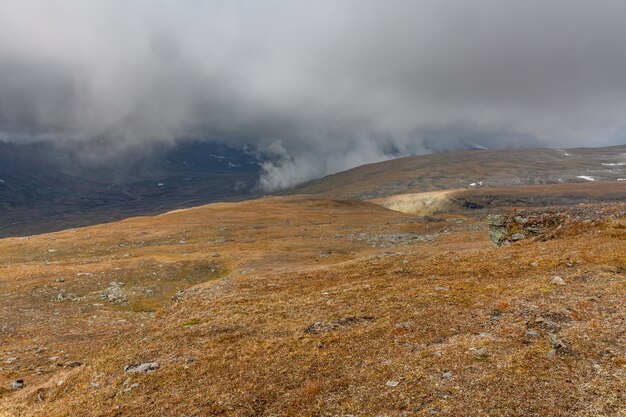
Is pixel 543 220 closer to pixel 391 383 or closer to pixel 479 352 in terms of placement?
pixel 479 352

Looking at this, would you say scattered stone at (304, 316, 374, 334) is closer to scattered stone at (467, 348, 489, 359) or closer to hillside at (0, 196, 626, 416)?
hillside at (0, 196, 626, 416)

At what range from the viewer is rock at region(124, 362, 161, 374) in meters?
16.2

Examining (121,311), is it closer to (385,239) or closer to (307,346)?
(307,346)

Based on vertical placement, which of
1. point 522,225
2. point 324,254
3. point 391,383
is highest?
point 522,225

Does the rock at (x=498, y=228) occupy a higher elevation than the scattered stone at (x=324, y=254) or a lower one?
higher

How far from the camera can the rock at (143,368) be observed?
16156 millimetres

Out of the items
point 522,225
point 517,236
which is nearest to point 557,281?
point 517,236

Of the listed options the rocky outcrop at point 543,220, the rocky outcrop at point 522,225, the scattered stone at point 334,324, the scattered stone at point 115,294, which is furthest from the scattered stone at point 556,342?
the scattered stone at point 115,294

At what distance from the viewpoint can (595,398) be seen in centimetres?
1050

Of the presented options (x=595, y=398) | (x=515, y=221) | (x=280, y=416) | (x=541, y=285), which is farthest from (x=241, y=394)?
(x=515, y=221)

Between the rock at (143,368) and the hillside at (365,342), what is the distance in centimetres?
8

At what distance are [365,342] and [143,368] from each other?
9.51 metres

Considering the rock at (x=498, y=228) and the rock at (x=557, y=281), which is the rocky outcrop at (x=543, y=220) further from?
the rock at (x=557, y=281)

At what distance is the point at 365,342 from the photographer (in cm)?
1641
